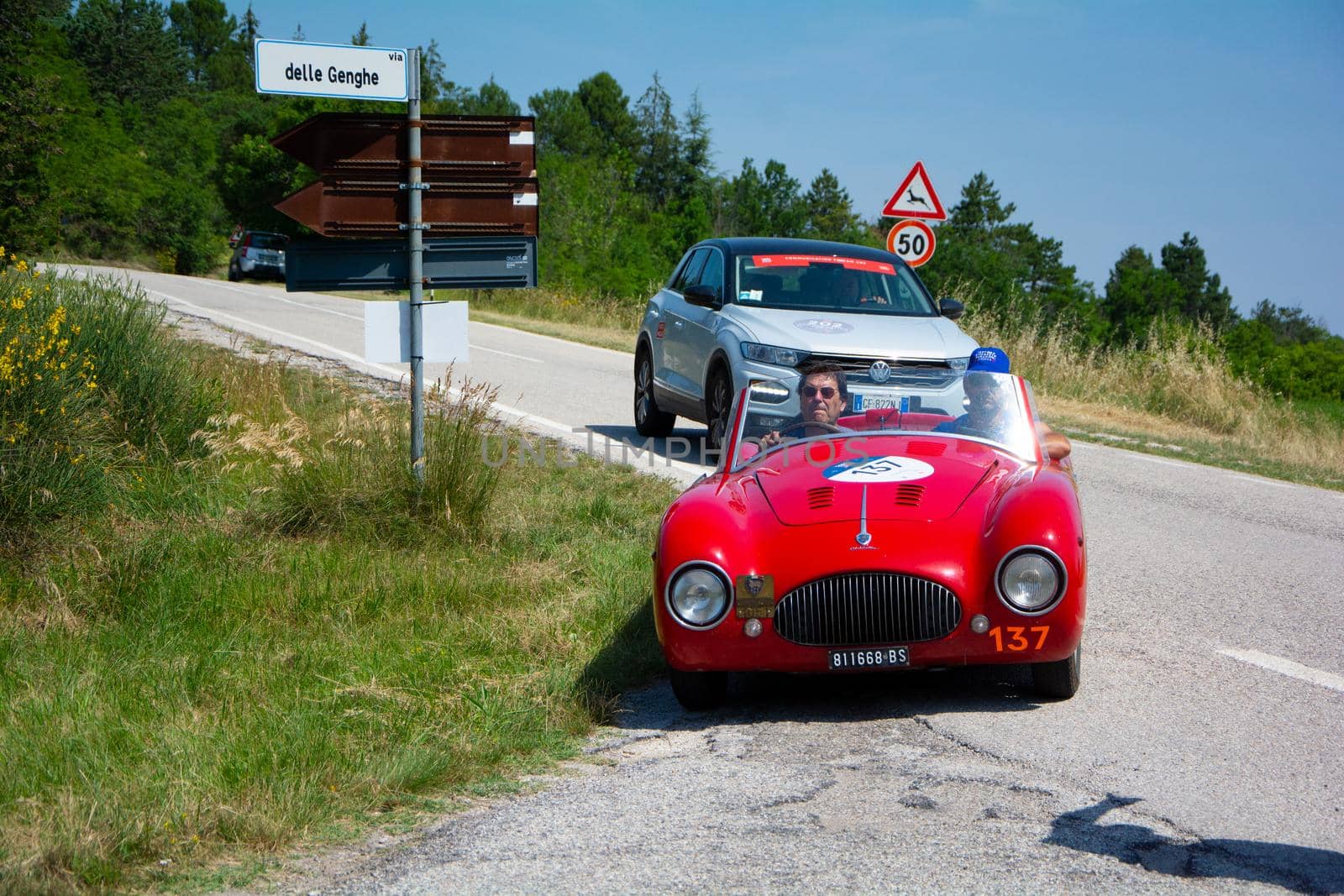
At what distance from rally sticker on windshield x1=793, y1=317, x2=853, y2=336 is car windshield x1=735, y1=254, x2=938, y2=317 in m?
0.38

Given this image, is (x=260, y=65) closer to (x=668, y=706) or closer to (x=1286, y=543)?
(x=668, y=706)

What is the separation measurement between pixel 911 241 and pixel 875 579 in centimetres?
1128

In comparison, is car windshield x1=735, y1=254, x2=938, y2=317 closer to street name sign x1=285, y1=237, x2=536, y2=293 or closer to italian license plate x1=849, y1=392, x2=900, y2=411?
street name sign x1=285, y1=237, x2=536, y2=293

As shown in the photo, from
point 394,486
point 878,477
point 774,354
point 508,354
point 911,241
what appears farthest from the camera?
point 508,354

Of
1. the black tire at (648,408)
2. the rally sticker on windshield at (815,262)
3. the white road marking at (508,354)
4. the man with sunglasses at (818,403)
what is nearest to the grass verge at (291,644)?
the man with sunglasses at (818,403)

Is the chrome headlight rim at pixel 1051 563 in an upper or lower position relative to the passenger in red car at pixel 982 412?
lower

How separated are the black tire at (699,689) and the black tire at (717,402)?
504 centimetres

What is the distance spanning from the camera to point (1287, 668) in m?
5.73

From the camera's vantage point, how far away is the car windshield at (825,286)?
11.1m

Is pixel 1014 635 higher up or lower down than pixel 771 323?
lower down

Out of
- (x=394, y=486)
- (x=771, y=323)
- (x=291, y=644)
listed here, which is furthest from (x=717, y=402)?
(x=291, y=644)

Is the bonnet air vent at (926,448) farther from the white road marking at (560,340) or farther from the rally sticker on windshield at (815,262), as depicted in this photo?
the white road marking at (560,340)

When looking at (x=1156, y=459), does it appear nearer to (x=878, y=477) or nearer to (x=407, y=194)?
(x=407, y=194)

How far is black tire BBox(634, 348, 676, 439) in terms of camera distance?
1258cm
